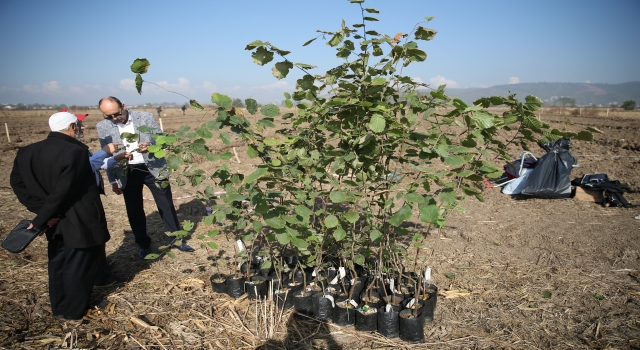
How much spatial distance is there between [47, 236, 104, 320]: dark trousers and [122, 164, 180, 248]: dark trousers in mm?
1074

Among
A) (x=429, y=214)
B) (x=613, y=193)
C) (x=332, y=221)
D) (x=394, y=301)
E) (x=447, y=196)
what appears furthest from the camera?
(x=613, y=193)

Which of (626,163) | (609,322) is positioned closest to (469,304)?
(609,322)

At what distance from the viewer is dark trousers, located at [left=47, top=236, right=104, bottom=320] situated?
2674 mm

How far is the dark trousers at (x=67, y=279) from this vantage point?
267cm

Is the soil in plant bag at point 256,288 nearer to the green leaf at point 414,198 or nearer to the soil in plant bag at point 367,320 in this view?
the soil in plant bag at point 367,320

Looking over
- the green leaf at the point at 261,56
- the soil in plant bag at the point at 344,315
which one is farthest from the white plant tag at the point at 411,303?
the green leaf at the point at 261,56

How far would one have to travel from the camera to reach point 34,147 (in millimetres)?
2562

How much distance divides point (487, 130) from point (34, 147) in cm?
298

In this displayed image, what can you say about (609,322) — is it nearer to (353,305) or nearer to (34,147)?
(353,305)

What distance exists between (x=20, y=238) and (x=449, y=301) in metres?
3.24

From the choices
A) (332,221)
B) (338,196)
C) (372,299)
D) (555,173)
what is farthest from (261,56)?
(555,173)

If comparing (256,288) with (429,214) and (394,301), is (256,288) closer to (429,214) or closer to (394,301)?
(394,301)

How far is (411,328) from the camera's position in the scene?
238cm

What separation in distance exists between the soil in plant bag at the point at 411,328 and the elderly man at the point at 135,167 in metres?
2.46
